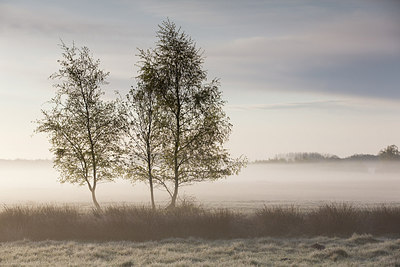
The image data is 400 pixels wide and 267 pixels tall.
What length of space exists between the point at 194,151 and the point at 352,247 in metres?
14.1

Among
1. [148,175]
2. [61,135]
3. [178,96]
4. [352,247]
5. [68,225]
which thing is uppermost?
[178,96]

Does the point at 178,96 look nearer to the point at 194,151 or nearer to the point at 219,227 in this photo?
the point at 194,151

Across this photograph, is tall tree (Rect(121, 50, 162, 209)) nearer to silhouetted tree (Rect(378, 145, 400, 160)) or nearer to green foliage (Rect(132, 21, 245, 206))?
green foliage (Rect(132, 21, 245, 206))

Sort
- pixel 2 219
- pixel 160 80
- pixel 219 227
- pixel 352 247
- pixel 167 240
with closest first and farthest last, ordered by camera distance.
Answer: pixel 352 247, pixel 167 240, pixel 219 227, pixel 2 219, pixel 160 80

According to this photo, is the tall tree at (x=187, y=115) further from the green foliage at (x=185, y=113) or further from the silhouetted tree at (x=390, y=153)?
the silhouetted tree at (x=390, y=153)

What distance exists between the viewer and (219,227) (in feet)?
66.0

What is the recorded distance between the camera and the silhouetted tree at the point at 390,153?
176875 mm

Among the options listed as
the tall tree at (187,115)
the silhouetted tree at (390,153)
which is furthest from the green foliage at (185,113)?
the silhouetted tree at (390,153)

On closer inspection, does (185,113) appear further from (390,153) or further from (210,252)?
(390,153)

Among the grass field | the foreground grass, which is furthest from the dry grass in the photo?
the foreground grass

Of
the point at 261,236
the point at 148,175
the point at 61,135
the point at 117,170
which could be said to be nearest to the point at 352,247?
the point at 261,236

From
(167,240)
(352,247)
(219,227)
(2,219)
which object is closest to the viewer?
(352,247)

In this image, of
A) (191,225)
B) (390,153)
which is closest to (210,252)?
(191,225)

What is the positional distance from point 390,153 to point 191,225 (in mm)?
179746
